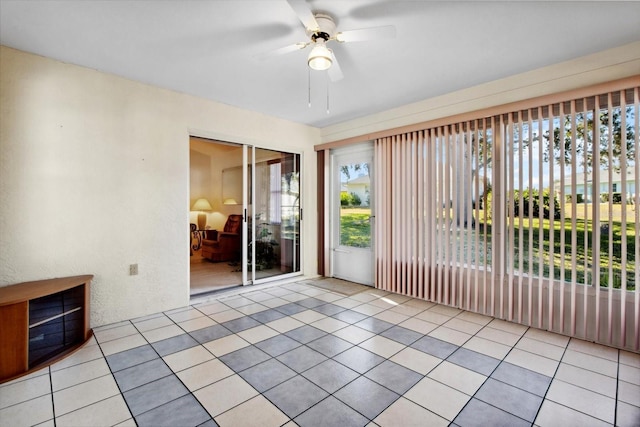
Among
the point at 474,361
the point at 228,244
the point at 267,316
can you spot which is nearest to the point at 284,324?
the point at 267,316

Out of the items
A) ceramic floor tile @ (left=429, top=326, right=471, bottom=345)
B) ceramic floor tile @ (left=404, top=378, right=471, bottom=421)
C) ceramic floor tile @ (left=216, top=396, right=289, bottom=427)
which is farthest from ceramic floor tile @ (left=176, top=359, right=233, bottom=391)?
ceramic floor tile @ (left=429, top=326, right=471, bottom=345)

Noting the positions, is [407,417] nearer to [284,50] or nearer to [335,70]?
[335,70]

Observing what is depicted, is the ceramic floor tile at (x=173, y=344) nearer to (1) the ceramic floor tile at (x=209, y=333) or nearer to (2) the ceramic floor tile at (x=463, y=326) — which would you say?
(1) the ceramic floor tile at (x=209, y=333)

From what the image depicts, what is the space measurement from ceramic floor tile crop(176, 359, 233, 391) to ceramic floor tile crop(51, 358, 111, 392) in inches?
23.5

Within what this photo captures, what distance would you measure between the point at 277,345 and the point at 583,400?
86.9 inches

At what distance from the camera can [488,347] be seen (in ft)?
8.63

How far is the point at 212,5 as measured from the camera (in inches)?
80.0

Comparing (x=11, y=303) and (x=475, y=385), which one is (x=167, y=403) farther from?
(x=475, y=385)

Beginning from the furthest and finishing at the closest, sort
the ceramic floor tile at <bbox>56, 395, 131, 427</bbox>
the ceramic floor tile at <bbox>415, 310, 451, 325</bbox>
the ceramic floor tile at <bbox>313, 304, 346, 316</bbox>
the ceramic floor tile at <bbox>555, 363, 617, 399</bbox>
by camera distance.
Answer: the ceramic floor tile at <bbox>313, 304, 346, 316</bbox>, the ceramic floor tile at <bbox>415, 310, 451, 325</bbox>, the ceramic floor tile at <bbox>555, 363, 617, 399</bbox>, the ceramic floor tile at <bbox>56, 395, 131, 427</bbox>

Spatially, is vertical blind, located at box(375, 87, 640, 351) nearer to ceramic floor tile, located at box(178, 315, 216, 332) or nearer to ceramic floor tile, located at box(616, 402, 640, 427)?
ceramic floor tile, located at box(616, 402, 640, 427)

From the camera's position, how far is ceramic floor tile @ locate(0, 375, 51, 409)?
74.9 inches

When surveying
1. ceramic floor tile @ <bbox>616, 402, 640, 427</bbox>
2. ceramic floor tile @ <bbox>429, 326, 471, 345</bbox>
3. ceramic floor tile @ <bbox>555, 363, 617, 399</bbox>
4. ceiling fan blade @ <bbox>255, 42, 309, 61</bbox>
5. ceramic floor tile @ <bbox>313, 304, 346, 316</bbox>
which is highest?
ceiling fan blade @ <bbox>255, 42, 309, 61</bbox>

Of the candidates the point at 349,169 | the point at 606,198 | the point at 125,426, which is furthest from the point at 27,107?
the point at 606,198

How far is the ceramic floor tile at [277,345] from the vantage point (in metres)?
2.55
